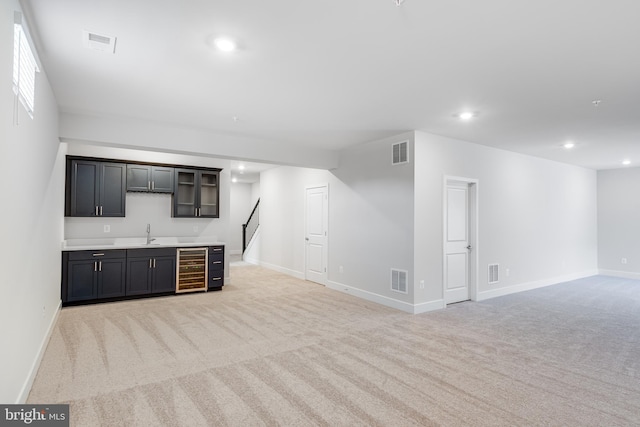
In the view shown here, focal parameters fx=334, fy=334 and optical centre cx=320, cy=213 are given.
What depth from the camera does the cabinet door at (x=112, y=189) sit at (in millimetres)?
5648

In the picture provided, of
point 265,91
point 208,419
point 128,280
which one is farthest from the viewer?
point 128,280

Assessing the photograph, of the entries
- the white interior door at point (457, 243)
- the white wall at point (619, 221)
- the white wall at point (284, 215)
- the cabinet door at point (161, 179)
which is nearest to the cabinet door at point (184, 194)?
the cabinet door at point (161, 179)

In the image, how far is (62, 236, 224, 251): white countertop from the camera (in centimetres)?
532

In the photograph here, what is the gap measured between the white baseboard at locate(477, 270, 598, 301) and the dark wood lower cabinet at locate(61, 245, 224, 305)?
18.1ft

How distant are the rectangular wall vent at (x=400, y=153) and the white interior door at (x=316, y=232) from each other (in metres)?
1.93

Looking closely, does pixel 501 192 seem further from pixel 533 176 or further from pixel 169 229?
pixel 169 229

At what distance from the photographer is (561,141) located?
5.62 meters

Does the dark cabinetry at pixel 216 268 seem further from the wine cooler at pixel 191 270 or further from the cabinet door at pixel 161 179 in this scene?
the cabinet door at pixel 161 179

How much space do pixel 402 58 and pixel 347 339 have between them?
2.95 metres

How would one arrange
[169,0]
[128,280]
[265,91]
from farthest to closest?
[128,280], [265,91], [169,0]

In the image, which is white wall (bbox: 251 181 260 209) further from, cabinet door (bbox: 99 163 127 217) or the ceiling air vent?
the ceiling air vent

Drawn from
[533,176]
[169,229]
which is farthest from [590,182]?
[169,229]

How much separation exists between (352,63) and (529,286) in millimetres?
6159

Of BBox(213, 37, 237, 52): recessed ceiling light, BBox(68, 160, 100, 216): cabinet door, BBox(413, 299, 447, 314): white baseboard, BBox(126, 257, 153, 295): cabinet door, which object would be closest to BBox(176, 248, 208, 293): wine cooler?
BBox(126, 257, 153, 295): cabinet door
